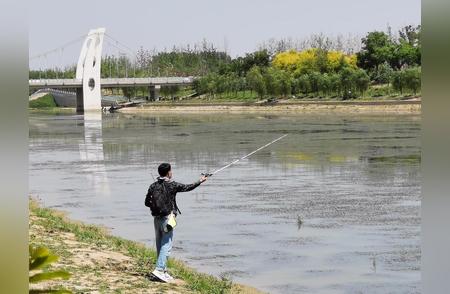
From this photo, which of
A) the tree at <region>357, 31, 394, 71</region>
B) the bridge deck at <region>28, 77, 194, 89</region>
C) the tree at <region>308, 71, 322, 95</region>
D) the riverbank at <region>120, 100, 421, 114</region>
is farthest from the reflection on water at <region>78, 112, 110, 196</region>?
the bridge deck at <region>28, 77, 194, 89</region>

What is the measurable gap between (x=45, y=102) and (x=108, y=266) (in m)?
133

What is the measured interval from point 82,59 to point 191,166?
345ft

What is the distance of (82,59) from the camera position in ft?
423

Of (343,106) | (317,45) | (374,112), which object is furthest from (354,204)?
(317,45)

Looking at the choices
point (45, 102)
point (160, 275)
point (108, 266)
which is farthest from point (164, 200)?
point (45, 102)

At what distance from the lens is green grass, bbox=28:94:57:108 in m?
136

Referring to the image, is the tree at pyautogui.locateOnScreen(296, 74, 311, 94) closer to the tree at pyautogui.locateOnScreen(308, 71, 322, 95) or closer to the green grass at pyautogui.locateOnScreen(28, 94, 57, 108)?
the tree at pyautogui.locateOnScreen(308, 71, 322, 95)

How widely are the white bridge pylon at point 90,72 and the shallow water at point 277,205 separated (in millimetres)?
80571

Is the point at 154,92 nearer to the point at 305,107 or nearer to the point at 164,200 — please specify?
the point at 305,107

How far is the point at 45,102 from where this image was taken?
13812 centimetres

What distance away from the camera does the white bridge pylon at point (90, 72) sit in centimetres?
11706

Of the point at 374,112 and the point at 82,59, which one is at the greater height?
the point at 82,59

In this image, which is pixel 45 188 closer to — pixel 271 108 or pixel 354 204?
pixel 354 204

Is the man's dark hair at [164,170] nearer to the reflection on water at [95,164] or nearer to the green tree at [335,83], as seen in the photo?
the reflection on water at [95,164]
